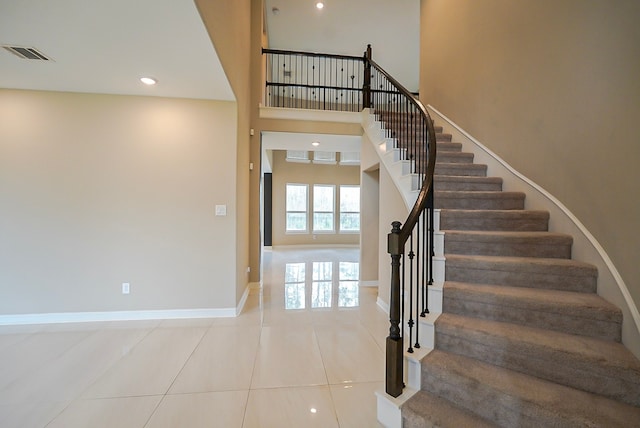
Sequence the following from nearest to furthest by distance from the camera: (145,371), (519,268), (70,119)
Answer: (519,268), (145,371), (70,119)

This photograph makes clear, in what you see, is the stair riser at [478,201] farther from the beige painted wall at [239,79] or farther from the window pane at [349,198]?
the window pane at [349,198]

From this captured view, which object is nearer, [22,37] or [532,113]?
[22,37]

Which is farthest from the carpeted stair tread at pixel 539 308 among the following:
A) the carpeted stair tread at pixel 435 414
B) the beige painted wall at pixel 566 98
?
the carpeted stair tread at pixel 435 414

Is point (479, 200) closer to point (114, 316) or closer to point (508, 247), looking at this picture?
point (508, 247)

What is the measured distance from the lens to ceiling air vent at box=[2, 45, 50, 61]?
2.21 metres

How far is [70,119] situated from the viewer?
3.15 metres

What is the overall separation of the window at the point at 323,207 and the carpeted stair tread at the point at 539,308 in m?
7.87

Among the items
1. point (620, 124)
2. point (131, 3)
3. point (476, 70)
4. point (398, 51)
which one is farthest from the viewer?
point (398, 51)

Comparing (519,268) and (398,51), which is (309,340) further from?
(398,51)

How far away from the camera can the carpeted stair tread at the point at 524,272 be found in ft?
6.29

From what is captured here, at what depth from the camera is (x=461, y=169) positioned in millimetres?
3305

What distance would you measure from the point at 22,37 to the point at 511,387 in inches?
157

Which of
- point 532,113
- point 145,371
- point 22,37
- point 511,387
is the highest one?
point 22,37

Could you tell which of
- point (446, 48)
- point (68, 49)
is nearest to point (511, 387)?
point (68, 49)
